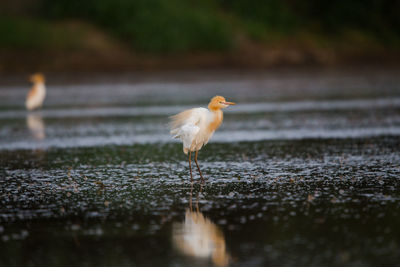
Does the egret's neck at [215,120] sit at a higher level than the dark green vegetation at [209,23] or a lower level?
lower

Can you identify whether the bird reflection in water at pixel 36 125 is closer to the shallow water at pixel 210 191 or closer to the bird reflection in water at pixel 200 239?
the shallow water at pixel 210 191

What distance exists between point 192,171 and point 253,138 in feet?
13.3

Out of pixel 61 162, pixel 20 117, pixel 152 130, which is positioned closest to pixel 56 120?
pixel 20 117

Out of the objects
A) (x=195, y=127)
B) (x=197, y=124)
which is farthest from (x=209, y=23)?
(x=195, y=127)

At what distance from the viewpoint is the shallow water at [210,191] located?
631 cm

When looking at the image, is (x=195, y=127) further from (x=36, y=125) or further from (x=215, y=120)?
(x=36, y=125)

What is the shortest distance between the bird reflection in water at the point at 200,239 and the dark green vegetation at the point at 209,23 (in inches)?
1318

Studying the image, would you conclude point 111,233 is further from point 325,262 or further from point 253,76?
point 253,76

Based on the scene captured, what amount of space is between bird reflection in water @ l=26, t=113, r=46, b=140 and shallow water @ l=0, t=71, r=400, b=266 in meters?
0.04

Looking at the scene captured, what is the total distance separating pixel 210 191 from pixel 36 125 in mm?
10887

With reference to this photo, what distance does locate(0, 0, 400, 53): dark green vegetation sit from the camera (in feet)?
136

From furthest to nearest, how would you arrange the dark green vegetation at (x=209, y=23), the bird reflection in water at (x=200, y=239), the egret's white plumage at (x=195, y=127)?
the dark green vegetation at (x=209, y=23), the egret's white plumage at (x=195, y=127), the bird reflection in water at (x=200, y=239)

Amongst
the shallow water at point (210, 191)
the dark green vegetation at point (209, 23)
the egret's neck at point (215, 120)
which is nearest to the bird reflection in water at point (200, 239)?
the shallow water at point (210, 191)

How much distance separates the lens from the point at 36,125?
18.7 m
